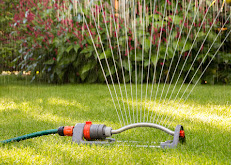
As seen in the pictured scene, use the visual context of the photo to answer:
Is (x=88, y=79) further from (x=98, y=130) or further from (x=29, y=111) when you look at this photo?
(x=98, y=130)

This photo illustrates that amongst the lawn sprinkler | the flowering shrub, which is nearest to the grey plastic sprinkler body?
the lawn sprinkler

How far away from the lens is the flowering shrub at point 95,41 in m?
5.03

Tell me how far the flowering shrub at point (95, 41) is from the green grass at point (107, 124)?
5.62 ft

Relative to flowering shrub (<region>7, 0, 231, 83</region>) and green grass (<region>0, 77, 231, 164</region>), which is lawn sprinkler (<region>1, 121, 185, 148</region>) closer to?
green grass (<region>0, 77, 231, 164</region>)

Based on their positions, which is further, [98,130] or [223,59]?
[223,59]

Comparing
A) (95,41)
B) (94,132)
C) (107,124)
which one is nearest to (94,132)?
(94,132)

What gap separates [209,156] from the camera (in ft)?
5.08

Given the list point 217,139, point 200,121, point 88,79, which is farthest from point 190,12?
point 217,139

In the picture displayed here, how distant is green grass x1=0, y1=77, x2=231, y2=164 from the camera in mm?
1511

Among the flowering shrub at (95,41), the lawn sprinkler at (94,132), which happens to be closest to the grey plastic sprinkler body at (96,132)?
the lawn sprinkler at (94,132)

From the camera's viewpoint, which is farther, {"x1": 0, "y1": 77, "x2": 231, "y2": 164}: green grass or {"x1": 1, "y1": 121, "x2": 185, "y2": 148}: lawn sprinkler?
{"x1": 1, "y1": 121, "x2": 185, "y2": 148}: lawn sprinkler

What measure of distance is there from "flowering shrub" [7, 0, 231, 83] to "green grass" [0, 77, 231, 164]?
67.5 inches

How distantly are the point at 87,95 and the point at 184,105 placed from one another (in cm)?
120

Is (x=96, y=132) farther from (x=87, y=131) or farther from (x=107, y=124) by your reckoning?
(x=107, y=124)
